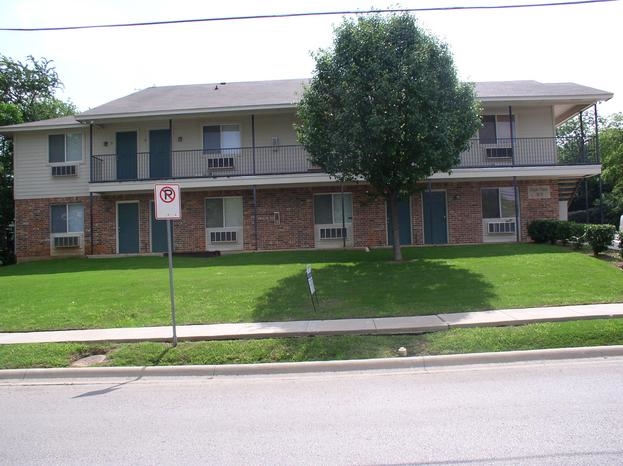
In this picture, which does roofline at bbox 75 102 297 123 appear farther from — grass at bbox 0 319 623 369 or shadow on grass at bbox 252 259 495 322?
grass at bbox 0 319 623 369

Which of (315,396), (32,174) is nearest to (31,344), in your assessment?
(315,396)

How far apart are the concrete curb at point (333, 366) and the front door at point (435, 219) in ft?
43.9

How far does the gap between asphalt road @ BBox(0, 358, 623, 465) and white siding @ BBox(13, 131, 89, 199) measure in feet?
54.0

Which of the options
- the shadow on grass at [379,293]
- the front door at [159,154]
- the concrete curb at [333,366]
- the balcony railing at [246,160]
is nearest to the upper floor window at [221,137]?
the balcony railing at [246,160]

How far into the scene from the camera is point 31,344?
8883 mm

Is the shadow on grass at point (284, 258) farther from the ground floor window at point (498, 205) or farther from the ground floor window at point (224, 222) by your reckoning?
the ground floor window at point (498, 205)

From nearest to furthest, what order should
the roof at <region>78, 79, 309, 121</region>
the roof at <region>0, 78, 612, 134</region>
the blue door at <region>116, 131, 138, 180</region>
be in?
1. the roof at <region>0, 78, 612, 134</region>
2. the roof at <region>78, 79, 309, 121</region>
3. the blue door at <region>116, 131, 138, 180</region>

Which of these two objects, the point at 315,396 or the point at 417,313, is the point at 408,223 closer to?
the point at 417,313

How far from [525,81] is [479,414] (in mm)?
22856

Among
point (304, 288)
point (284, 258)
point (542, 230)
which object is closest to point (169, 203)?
point (304, 288)

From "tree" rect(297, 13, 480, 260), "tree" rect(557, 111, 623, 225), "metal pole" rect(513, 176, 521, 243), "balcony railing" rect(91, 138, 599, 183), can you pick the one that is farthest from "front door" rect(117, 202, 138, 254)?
"tree" rect(557, 111, 623, 225)

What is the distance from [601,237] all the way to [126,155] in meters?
18.3

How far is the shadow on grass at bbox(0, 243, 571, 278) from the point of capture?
1678 centimetres

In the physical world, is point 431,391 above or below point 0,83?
below
